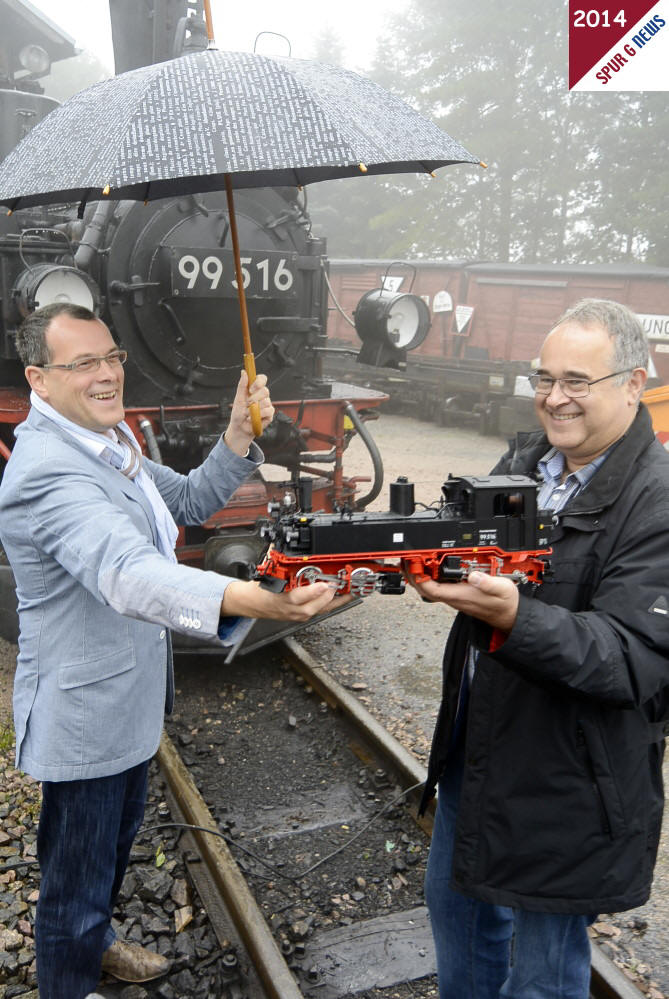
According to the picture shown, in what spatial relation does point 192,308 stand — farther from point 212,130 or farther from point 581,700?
point 581,700

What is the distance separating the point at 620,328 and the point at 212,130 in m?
1.19

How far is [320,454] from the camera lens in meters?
5.99

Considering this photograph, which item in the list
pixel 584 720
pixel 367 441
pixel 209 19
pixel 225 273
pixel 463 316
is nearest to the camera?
pixel 584 720

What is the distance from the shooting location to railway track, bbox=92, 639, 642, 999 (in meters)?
2.74

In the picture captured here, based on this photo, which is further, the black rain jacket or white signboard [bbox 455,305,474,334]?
white signboard [bbox 455,305,474,334]

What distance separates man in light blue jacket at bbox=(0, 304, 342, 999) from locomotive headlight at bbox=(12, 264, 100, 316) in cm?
258

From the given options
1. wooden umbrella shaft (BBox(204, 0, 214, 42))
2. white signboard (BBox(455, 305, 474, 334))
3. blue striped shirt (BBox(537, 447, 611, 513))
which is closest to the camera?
blue striped shirt (BBox(537, 447, 611, 513))

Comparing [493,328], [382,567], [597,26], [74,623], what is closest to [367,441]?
[74,623]

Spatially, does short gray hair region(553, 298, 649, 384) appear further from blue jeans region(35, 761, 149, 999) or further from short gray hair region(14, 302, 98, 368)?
blue jeans region(35, 761, 149, 999)

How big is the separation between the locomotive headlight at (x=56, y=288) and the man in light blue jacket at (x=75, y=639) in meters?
2.58

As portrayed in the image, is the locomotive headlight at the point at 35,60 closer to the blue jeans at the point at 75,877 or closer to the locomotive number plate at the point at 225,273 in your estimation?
the locomotive number plate at the point at 225,273

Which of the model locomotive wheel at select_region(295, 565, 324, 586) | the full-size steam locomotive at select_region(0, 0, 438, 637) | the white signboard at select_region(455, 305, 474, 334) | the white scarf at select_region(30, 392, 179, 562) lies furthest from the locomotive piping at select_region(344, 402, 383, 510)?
the white signboard at select_region(455, 305, 474, 334)

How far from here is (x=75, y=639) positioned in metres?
2.15

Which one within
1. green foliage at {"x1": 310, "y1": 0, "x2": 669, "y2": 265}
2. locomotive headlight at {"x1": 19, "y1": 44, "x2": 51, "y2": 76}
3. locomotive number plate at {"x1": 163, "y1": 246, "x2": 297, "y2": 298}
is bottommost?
locomotive number plate at {"x1": 163, "y1": 246, "x2": 297, "y2": 298}
